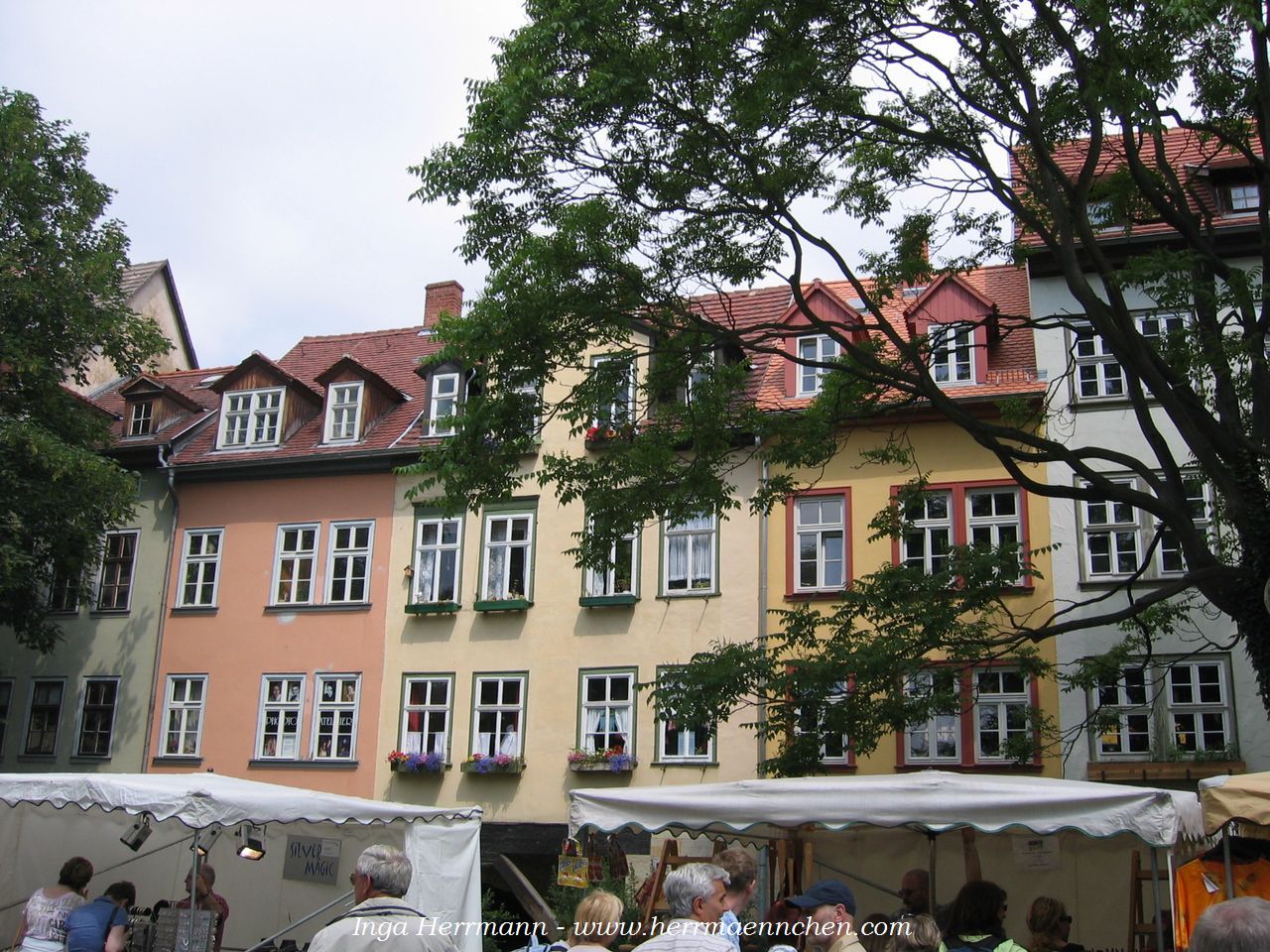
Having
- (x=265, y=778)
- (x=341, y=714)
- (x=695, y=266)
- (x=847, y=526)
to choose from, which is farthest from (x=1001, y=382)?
(x=265, y=778)

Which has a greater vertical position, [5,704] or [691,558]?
[691,558]

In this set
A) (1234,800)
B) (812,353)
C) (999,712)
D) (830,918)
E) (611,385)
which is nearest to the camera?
(830,918)

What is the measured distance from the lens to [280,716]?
24922 mm

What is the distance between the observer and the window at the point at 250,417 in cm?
2761

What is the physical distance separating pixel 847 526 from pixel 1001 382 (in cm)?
351

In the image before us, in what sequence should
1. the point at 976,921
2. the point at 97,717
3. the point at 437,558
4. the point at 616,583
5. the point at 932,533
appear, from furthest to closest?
1. the point at 97,717
2. the point at 437,558
3. the point at 616,583
4. the point at 932,533
5. the point at 976,921

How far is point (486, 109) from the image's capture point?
13.6 meters

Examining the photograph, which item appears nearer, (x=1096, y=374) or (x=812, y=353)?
(x=1096, y=374)

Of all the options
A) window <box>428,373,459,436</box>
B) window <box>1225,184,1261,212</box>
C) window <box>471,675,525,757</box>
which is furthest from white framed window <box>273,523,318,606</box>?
window <box>1225,184,1261,212</box>

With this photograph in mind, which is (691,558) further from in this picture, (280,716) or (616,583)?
(280,716)

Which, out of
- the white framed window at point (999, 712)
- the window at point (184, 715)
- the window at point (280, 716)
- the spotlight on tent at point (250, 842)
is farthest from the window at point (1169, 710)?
the window at point (184, 715)

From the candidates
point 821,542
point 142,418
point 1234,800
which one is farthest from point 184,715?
point 1234,800

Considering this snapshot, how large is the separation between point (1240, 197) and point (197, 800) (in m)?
18.9

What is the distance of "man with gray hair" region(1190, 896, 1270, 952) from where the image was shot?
335 centimetres
